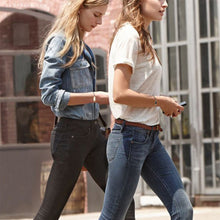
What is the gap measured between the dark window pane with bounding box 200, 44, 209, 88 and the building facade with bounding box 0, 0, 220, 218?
0.01 meters

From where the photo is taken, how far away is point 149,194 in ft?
30.2

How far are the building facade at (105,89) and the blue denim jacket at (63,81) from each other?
370 cm

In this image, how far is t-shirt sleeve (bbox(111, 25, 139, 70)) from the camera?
373 cm

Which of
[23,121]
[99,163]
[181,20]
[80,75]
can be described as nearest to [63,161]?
[99,163]

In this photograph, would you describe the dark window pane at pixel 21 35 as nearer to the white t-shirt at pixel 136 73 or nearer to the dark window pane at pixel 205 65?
the dark window pane at pixel 205 65

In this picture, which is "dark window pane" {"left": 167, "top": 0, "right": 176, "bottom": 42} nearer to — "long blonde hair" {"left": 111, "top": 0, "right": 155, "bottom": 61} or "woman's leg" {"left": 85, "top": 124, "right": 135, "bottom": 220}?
"woman's leg" {"left": 85, "top": 124, "right": 135, "bottom": 220}

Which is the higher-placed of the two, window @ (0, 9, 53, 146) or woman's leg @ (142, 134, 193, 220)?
window @ (0, 9, 53, 146)

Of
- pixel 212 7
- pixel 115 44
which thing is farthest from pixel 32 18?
pixel 115 44

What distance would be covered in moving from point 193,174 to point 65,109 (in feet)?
15.5

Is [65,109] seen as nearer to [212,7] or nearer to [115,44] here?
[115,44]

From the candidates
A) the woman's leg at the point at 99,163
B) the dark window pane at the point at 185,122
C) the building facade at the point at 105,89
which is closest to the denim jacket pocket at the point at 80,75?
the woman's leg at the point at 99,163

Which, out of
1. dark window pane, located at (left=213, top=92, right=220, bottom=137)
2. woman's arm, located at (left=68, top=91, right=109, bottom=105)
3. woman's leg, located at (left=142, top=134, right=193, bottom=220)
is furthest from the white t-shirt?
dark window pane, located at (left=213, top=92, right=220, bottom=137)

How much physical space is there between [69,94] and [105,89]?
4237 mm

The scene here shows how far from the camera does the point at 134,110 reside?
3832 millimetres
